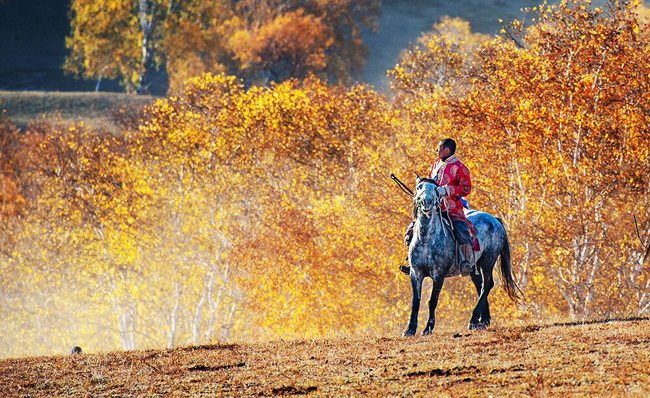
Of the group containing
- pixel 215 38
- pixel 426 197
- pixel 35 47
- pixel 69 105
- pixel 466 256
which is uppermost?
pixel 35 47

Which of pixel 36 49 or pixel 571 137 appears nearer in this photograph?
pixel 571 137

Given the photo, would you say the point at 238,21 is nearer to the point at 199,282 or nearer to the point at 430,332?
the point at 199,282

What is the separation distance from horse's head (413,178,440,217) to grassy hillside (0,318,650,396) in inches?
87.3

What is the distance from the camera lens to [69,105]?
84062 millimetres

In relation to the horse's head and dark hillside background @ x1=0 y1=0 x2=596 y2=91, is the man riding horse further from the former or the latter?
dark hillside background @ x1=0 y1=0 x2=596 y2=91

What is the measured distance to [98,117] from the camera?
79.9m

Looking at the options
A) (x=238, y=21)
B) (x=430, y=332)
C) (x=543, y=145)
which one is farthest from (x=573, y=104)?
(x=238, y=21)

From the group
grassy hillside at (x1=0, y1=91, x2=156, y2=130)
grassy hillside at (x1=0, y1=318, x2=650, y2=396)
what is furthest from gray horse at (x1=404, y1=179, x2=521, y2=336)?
grassy hillside at (x1=0, y1=91, x2=156, y2=130)

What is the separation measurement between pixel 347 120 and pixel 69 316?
891 inches

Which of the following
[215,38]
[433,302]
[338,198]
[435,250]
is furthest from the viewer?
[215,38]

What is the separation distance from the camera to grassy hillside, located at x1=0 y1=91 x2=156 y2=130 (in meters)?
78.5

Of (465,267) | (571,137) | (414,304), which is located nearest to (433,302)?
(414,304)

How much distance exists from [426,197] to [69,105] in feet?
254

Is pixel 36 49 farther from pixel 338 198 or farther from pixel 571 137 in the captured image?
pixel 571 137
